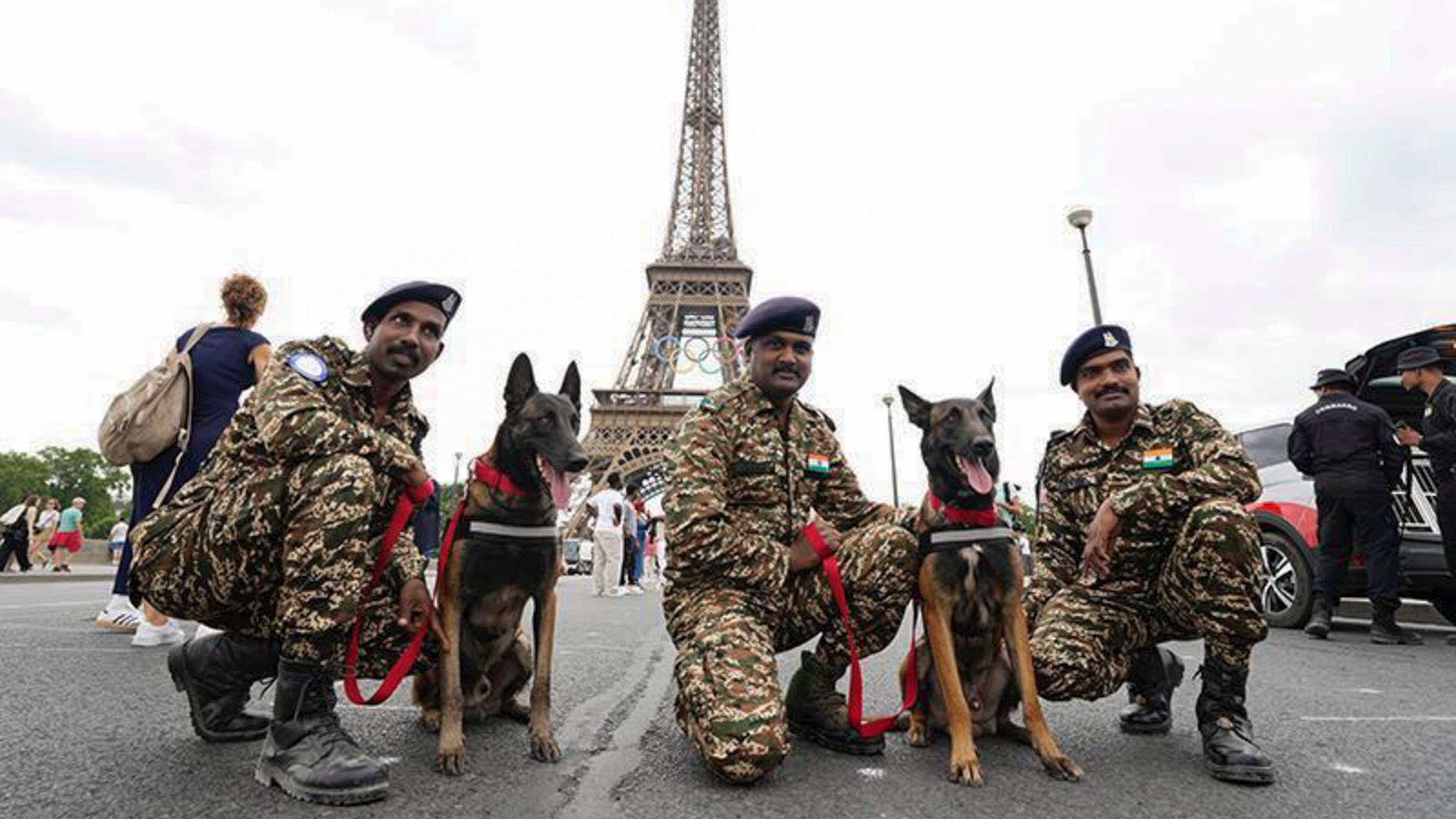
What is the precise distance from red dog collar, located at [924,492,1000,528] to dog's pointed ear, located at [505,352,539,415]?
167 centimetres

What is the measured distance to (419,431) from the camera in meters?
3.16

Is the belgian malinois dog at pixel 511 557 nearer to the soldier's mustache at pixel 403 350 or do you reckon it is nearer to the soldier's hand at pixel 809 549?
the soldier's mustache at pixel 403 350

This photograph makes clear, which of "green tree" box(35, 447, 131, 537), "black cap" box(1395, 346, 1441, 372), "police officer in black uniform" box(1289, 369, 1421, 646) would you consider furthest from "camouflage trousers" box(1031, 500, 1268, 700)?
"green tree" box(35, 447, 131, 537)

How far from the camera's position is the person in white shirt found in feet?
40.9

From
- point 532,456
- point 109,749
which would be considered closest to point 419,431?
point 532,456

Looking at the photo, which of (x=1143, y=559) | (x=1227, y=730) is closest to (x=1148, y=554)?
(x=1143, y=559)

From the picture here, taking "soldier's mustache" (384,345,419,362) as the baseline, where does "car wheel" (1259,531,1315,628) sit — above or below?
below

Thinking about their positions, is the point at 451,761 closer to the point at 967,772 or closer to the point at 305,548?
the point at 305,548

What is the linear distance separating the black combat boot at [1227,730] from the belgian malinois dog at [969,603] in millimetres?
518

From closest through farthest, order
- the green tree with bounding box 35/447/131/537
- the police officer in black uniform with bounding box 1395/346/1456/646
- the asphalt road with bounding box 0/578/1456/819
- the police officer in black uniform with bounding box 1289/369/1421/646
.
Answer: the asphalt road with bounding box 0/578/1456/819, the police officer in black uniform with bounding box 1395/346/1456/646, the police officer in black uniform with bounding box 1289/369/1421/646, the green tree with bounding box 35/447/131/537

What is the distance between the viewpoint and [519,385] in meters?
3.10

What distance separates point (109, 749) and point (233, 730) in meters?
0.35

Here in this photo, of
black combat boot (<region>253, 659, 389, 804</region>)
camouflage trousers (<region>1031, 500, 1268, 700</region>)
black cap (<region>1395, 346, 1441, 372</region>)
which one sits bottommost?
black combat boot (<region>253, 659, 389, 804</region>)

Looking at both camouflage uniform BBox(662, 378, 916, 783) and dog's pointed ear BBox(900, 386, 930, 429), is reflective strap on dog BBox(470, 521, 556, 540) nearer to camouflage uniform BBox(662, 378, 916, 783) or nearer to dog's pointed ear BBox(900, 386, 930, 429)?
camouflage uniform BBox(662, 378, 916, 783)
